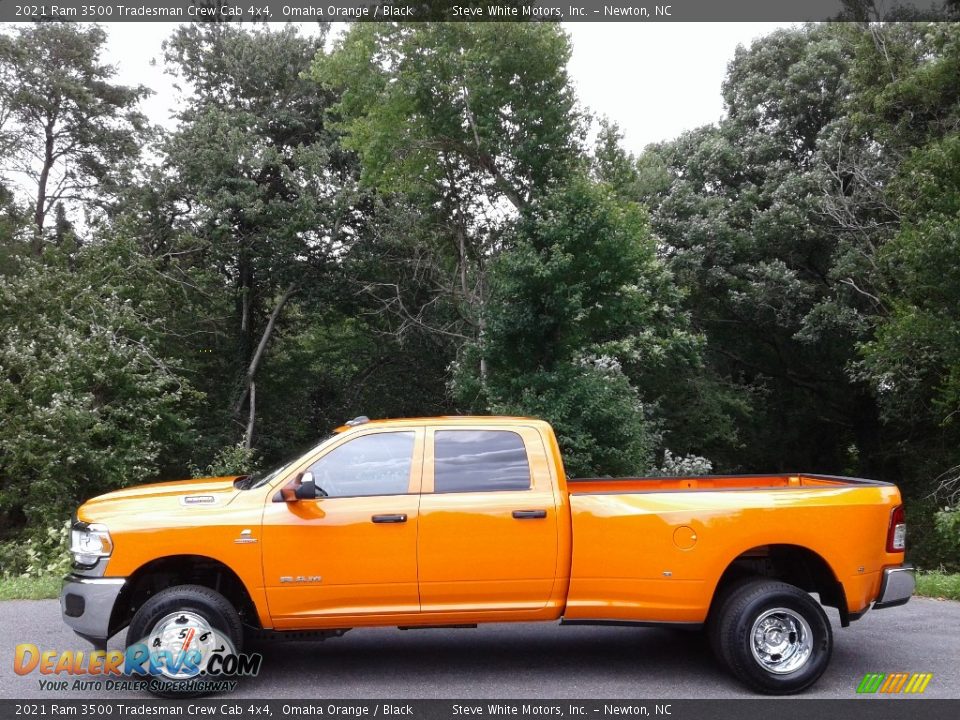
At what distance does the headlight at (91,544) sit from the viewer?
5.80 metres

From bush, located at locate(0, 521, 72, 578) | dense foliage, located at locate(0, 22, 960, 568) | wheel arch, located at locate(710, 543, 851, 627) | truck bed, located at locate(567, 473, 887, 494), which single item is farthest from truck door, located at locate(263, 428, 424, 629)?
dense foliage, located at locate(0, 22, 960, 568)

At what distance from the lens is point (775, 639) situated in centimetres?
581

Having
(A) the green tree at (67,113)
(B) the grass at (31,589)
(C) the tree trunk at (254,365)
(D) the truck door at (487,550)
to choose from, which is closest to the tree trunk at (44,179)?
(A) the green tree at (67,113)

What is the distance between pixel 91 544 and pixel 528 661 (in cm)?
330

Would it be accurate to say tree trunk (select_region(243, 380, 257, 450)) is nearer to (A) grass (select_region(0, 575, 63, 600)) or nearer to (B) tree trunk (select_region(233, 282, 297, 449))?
(B) tree trunk (select_region(233, 282, 297, 449))

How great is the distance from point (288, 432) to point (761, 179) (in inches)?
721

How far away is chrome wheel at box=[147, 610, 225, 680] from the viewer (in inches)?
222

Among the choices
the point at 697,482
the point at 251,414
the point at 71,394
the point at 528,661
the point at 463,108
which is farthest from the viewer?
the point at 251,414

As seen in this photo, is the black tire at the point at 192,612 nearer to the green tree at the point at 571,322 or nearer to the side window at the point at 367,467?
the side window at the point at 367,467

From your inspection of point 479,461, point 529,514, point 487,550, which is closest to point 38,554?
point 479,461
